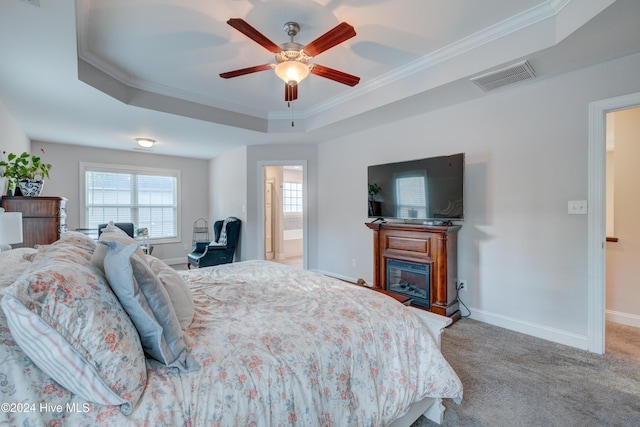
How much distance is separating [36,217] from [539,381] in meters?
4.90

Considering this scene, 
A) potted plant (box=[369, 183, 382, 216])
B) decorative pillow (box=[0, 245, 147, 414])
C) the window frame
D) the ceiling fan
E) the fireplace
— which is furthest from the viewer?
the window frame

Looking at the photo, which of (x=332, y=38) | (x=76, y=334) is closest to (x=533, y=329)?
(x=332, y=38)

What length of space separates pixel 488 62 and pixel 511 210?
1443 millimetres

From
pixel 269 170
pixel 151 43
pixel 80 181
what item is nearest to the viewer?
pixel 151 43

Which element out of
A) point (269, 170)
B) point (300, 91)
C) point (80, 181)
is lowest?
point (80, 181)

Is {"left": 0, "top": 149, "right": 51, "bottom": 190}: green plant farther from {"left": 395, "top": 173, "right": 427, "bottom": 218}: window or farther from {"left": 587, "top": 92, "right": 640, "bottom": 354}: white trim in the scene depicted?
{"left": 587, "top": 92, "right": 640, "bottom": 354}: white trim

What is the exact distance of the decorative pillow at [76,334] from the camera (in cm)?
76

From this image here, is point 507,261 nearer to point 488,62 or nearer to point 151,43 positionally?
point 488,62

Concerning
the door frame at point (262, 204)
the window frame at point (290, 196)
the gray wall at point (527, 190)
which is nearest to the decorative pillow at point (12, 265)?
the gray wall at point (527, 190)

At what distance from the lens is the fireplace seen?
331cm

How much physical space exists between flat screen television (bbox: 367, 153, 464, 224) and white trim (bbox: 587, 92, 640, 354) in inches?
40.1

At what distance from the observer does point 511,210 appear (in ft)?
9.79

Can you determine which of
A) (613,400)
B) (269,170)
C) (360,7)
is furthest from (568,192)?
(269,170)

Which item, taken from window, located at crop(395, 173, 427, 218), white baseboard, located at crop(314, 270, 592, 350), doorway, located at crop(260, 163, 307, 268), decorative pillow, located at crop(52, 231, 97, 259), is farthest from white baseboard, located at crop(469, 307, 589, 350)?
doorway, located at crop(260, 163, 307, 268)
